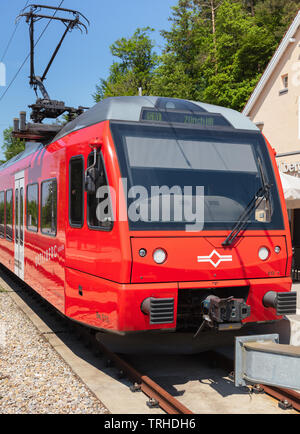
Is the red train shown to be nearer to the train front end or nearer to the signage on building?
the train front end

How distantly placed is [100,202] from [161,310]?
141 cm

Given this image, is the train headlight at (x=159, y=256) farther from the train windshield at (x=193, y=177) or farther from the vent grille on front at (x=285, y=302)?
the vent grille on front at (x=285, y=302)

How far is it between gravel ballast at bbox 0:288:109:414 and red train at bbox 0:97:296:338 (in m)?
0.75

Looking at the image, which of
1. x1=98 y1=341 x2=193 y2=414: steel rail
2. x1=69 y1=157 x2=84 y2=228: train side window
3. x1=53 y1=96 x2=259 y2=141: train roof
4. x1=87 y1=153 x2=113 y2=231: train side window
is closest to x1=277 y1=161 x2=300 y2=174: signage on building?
x1=53 y1=96 x2=259 y2=141: train roof

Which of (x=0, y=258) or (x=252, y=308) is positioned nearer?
(x=252, y=308)

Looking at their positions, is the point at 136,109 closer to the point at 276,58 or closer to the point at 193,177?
the point at 193,177

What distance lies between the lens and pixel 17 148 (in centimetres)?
7081

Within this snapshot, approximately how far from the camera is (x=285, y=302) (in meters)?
5.86

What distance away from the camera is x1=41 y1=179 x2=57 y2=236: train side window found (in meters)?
7.34

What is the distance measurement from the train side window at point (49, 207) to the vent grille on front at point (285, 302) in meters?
3.30

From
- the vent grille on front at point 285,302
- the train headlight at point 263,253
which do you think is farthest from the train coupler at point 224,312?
the train headlight at point 263,253

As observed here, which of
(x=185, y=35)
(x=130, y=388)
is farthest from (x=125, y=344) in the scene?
(x=185, y=35)
